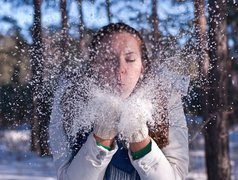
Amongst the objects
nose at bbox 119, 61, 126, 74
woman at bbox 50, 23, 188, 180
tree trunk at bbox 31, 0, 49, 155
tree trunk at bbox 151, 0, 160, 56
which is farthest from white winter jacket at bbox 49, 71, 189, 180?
tree trunk at bbox 151, 0, 160, 56

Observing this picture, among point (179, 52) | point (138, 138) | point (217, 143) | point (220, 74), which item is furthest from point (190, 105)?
point (217, 143)

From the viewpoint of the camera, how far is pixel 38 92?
1250 millimetres

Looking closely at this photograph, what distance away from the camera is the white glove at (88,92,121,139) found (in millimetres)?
823

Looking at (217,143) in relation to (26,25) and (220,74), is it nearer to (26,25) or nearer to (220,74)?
(220,74)

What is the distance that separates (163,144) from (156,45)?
49 cm

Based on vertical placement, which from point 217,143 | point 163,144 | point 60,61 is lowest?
point 217,143

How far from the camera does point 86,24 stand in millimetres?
1270

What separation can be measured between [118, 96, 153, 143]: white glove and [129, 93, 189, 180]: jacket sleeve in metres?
0.04

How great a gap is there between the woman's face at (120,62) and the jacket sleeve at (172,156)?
9cm

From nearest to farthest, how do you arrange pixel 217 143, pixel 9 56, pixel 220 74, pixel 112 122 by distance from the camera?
pixel 112 122
pixel 9 56
pixel 220 74
pixel 217 143

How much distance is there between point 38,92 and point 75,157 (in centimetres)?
39

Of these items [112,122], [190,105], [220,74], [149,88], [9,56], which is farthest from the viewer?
[220,74]

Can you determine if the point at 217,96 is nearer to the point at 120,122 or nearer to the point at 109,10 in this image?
the point at 109,10

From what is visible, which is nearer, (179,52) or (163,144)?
(163,144)
